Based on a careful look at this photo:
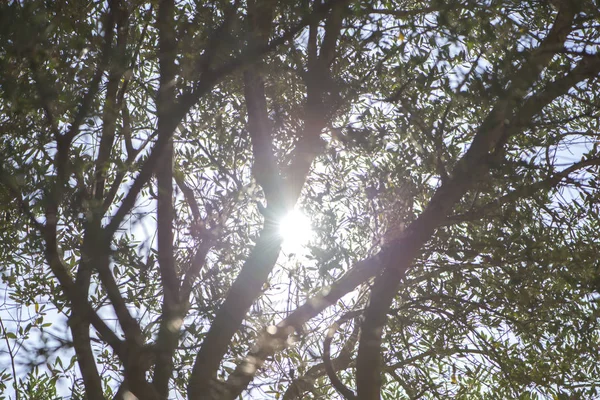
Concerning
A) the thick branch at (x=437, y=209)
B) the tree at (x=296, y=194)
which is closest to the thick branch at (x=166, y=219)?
the tree at (x=296, y=194)

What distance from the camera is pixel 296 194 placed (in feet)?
17.3

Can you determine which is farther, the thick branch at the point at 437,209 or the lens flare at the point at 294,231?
the lens flare at the point at 294,231

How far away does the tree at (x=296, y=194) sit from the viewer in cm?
375

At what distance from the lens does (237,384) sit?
432cm

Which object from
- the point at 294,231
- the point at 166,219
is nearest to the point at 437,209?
the point at 294,231

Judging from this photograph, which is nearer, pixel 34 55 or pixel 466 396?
pixel 34 55

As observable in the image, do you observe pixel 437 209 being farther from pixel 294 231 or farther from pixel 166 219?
pixel 166 219

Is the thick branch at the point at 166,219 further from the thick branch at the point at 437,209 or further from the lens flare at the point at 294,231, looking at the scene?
the thick branch at the point at 437,209

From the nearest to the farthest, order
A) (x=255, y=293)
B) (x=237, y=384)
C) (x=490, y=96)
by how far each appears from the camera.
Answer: (x=490, y=96) → (x=237, y=384) → (x=255, y=293)

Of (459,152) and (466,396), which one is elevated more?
(459,152)

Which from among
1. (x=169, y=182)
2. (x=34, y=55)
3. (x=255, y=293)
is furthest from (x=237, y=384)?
(x=34, y=55)

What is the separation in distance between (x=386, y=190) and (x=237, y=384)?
223 centimetres

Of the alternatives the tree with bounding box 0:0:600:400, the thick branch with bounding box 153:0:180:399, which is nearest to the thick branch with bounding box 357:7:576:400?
the tree with bounding box 0:0:600:400

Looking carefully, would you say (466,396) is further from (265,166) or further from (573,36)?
(573,36)
